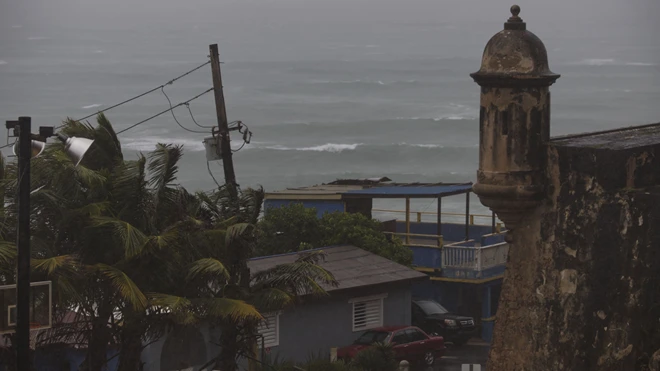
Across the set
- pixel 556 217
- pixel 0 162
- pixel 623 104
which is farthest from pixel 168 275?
pixel 623 104

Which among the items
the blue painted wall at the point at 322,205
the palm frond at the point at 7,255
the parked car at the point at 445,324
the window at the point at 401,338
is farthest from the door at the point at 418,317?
the palm frond at the point at 7,255

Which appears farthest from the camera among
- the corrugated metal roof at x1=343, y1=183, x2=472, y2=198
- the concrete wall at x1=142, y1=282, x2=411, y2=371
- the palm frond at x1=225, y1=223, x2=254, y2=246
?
the corrugated metal roof at x1=343, y1=183, x2=472, y2=198

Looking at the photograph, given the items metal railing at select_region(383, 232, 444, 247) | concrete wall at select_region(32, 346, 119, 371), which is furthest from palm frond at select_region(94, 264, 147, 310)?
metal railing at select_region(383, 232, 444, 247)

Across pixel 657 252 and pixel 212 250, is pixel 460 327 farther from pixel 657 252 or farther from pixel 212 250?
pixel 657 252

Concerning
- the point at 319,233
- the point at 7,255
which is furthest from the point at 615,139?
the point at 319,233

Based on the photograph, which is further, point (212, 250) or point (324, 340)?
point (324, 340)

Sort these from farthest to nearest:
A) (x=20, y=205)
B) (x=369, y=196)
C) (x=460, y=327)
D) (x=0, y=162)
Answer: (x=369, y=196) < (x=460, y=327) < (x=0, y=162) < (x=20, y=205)

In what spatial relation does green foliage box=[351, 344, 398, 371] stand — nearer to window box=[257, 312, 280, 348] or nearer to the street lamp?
window box=[257, 312, 280, 348]
